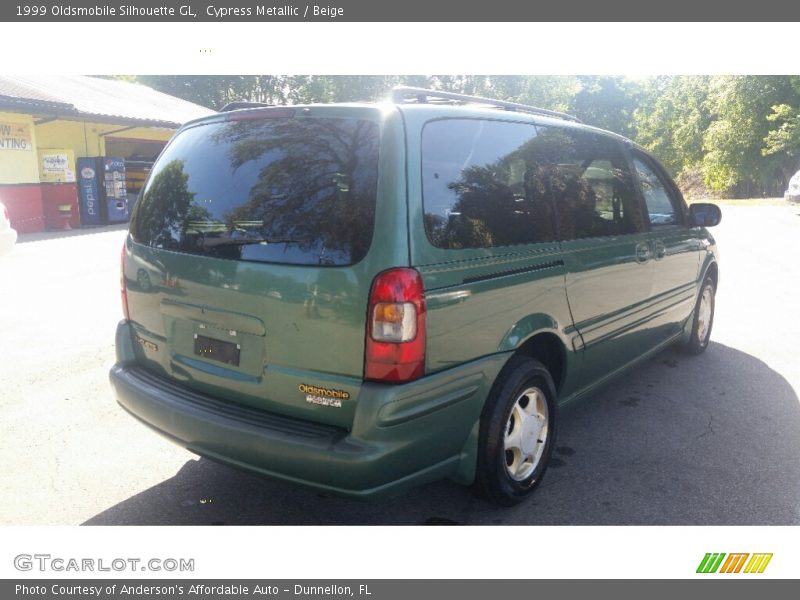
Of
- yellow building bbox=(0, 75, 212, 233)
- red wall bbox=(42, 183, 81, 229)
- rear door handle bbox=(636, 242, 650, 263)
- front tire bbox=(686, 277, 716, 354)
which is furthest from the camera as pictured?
red wall bbox=(42, 183, 81, 229)

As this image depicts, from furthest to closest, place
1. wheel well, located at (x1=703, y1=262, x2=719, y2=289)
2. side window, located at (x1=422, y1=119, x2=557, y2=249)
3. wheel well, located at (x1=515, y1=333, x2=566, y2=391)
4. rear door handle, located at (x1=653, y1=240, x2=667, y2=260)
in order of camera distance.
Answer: wheel well, located at (x1=703, y1=262, x2=719, y2=289) < rear door handle, located at (x1=653, y1=240, x2=667, y2=260) < wheel well, located at (x1=515, y1=333, x2=566, y2=391) < side window, located at (x1=422, y1=119, x2=557, y2=249)

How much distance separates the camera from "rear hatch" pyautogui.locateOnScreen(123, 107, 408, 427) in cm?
261

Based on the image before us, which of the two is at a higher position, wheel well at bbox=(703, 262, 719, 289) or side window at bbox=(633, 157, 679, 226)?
side window at bbox=(633, 157, 679, 226)

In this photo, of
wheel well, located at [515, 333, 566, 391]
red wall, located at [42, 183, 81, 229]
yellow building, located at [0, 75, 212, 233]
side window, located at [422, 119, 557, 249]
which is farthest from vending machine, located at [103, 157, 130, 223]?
wheel well, located at [515, 333, 566, 391]

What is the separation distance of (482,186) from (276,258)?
Answer: 1008 millimetres

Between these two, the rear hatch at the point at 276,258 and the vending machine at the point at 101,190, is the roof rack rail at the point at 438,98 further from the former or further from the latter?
the vending machine at the point at 101,190

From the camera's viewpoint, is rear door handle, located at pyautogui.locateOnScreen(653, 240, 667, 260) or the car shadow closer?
the car shadow

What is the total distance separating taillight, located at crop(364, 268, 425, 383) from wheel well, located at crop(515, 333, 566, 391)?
2.98 ft

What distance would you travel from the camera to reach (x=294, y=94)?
190 feet

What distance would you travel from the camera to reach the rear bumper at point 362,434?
254 cm

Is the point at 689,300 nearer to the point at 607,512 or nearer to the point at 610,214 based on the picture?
the point at 610,214

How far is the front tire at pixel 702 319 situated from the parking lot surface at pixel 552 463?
12 cm

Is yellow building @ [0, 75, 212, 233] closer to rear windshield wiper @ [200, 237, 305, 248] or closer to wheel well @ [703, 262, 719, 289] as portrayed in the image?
rear windshield wiper @ [200, 237, 305, 248]

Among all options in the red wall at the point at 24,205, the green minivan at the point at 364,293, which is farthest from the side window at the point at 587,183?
the red wall at the point at 24,205
